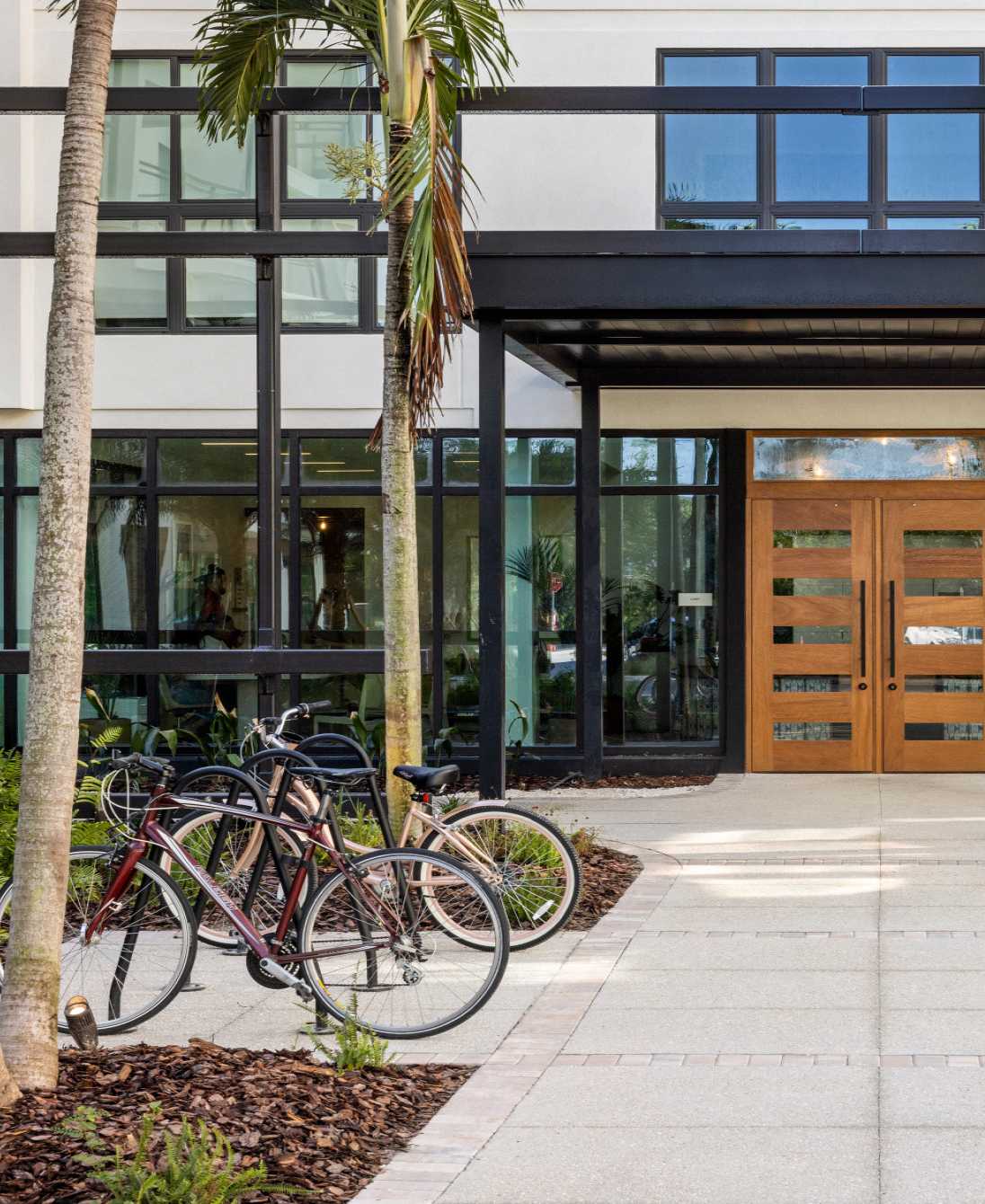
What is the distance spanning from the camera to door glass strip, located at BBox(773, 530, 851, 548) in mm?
14609

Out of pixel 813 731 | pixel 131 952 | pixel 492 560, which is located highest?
pixel 492 560

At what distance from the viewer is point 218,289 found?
575 inches

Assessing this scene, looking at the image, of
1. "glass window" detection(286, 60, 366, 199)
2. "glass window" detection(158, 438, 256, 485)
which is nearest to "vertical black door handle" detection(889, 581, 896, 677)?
"glass window" detection(158, 438, 256, 485)

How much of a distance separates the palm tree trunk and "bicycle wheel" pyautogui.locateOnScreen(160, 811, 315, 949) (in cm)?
117

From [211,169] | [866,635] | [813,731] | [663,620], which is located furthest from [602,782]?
[211,169]

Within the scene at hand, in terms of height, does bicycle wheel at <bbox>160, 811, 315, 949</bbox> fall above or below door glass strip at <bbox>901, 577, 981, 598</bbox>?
below

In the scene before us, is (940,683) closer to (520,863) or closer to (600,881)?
(600,881)

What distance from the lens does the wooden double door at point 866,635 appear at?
1455 cm

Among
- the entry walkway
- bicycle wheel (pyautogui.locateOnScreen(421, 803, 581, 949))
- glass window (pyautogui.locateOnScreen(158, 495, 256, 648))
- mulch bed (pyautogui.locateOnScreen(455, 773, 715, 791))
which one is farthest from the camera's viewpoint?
glass window (pyautogui.locateOnScreen(158, 495, 256, 648))

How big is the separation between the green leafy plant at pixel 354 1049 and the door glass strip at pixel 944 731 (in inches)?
389

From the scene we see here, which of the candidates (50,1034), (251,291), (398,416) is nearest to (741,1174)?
(50,1034)

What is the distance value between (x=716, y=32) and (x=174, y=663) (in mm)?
8202

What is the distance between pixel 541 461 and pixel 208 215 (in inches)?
150

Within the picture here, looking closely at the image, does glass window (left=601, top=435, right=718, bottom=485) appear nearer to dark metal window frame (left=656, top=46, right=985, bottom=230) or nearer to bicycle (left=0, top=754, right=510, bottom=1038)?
dark metal window frame (left=656, top=46, right=985, bottom=230)
